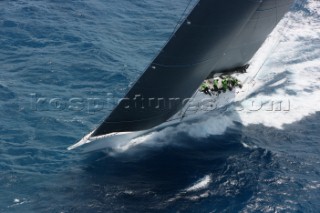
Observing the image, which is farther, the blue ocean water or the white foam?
the white foam

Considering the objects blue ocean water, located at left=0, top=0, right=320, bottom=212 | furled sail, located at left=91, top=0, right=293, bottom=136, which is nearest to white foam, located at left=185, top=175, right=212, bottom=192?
blue ocean water, located at left=0, top=0, right=320, bottom=212

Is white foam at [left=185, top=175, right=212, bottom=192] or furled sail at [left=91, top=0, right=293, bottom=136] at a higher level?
furled sail at [left=91, top=0, right=293, bottom=136]

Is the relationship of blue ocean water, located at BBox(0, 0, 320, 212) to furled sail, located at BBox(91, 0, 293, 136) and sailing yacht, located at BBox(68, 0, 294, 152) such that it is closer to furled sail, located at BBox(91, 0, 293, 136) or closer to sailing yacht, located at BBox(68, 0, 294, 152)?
sailing yacht, located at BBox(68, 0, 294, 152)

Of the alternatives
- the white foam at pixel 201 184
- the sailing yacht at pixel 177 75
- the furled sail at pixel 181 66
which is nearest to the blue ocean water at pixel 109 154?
the white foam at pixel 201 184

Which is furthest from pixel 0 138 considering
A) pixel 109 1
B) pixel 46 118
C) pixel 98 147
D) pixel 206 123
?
pixel 109 1

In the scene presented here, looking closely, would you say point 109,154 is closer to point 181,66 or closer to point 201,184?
point 201,184

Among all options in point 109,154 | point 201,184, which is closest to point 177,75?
point 201,184
